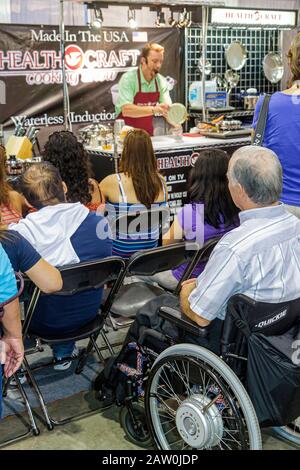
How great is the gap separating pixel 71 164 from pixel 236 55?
4593 millimetres

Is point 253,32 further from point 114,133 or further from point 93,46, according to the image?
point 114,133

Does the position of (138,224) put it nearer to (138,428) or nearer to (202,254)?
(202,254)

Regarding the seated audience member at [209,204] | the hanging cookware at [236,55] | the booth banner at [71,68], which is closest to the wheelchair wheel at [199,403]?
the seated audience member at [209,204]

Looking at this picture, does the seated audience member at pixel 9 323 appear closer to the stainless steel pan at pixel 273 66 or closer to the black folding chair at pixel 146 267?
the black folding chair at pixel 146 267

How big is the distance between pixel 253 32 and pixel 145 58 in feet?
9.92

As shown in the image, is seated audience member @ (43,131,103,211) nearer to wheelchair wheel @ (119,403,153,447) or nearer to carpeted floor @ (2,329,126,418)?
carpeted floor @ (2,329,126,418)

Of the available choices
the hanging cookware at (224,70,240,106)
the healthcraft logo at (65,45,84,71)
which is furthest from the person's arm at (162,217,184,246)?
the hanging cookware at (224,70,240,106)

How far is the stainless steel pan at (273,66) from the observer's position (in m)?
7.69

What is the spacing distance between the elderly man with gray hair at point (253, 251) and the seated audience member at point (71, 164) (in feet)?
4.61

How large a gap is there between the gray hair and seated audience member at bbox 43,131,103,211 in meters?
1.43

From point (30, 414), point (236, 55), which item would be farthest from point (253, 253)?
point (236, 55)

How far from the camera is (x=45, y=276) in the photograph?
225 cm

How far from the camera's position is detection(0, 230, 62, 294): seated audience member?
6.91 ft

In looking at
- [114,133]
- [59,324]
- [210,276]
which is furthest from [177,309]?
[114,133]
